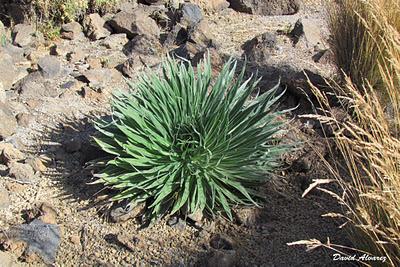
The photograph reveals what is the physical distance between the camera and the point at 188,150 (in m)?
3.86

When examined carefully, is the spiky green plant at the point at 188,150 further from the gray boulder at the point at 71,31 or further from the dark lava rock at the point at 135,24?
the gray boulder at the point at 71,31

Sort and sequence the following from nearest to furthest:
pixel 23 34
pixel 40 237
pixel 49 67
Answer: pixel 40 237, pixel 49 67, pixel 23 34

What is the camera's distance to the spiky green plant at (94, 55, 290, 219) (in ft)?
12.5

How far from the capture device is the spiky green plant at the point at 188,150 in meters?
3.82

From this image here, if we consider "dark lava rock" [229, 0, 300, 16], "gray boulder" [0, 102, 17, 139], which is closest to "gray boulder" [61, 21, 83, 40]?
"gray boulder" [0, 102, 17, 139]

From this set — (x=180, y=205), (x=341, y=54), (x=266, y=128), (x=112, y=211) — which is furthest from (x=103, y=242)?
(x=341, y=54)

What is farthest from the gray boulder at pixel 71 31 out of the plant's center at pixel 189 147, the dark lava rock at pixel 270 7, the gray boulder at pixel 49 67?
the plant's center at pixel 189 147

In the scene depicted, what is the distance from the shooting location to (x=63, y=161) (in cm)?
446

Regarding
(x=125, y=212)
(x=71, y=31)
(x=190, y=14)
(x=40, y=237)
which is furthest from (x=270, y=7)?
(x=40, y=237)

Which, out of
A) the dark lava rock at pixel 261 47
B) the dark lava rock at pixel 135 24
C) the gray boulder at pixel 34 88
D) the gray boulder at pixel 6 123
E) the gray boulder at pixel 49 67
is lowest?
the gray boulder at pixel 34 88

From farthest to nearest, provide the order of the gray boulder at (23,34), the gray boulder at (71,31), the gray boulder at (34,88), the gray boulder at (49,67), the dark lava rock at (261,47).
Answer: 1. the gray boulder at (71,31)
2. the gray boulder at (23,34)
3. the dark lava rock at (261,47)
4. the gray boulder at (49,67)
5. the gray boulder at (34,88)

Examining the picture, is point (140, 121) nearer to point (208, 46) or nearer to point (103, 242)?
point (103, 242)

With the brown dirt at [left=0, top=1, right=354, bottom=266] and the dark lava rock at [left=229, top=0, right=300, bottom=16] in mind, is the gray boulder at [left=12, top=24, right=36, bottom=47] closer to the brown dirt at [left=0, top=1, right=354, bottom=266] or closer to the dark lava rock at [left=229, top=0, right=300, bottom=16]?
the brown dirt at [left=0, top=1, right=354, bottom=266]

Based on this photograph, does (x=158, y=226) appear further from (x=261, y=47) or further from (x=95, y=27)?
(x=95, y=27)
